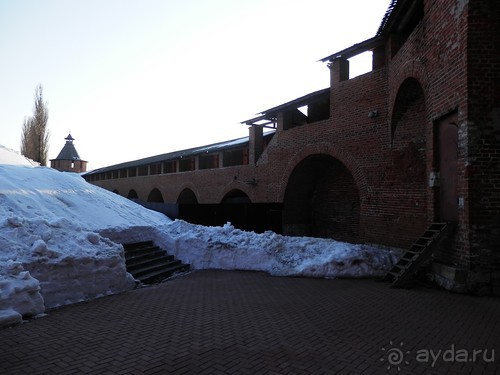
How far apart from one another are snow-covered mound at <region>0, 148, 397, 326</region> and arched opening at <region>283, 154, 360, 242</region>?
475cm

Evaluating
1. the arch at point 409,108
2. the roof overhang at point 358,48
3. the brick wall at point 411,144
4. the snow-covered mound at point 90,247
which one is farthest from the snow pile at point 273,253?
the roof overhang at point 358,48

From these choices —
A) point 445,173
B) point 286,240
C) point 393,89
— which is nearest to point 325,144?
point 393,89

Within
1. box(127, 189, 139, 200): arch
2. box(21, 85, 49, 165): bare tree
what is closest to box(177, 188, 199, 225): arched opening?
box(127, 189, 139, 200): arch

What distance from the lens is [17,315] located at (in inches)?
194

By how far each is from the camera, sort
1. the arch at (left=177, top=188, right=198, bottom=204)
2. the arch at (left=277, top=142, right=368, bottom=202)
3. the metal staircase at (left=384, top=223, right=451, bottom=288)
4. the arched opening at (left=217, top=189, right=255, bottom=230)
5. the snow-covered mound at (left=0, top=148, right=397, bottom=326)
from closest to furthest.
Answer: the snow-covered mound at (left=0, top=148, right=397, bottom=326)
the metal staircase at (left=384, top=223, right=451, bottom=288)
the arch at (left=277, top=142, right=368, bottom=202)
the arched opening at (left=217, top=189, right=255, bottom=230)
the arch at (left=177, top=188, right=198, bottom=204)

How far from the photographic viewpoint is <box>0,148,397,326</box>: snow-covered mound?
5.85 m

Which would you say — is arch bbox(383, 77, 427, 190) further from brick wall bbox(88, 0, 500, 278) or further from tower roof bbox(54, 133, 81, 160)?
tower roof bbox(54, 133, 81, 160)

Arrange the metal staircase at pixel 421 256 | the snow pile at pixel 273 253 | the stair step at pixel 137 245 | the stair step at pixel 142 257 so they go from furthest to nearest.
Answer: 1. the stair step at pixel 137 245
2. the snow pile at pixel 273 253
3. the stair step at pixel 142 257
4. the metal staircase at pixel 421 256

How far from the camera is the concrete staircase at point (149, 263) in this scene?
333 inches

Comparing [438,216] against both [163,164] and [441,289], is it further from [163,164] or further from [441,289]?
[163,164]

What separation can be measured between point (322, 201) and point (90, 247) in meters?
10.9

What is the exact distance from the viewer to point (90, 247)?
7.07 m

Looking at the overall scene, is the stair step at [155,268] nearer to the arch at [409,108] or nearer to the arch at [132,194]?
the arch at [409,108]

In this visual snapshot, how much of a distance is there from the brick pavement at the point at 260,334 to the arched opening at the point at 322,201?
25.2ft
